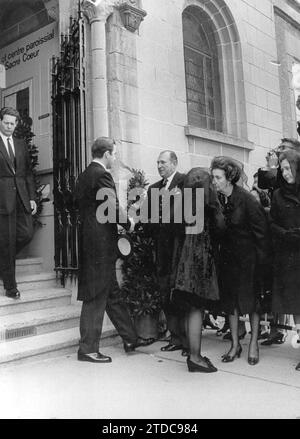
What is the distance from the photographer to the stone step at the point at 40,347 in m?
4.12

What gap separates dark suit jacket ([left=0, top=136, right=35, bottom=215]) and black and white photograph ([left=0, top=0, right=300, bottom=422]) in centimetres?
2

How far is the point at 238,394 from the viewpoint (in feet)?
10.9

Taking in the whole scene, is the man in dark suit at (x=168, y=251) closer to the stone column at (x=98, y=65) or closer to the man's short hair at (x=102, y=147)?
the man's short hair at (x=102, y=147)

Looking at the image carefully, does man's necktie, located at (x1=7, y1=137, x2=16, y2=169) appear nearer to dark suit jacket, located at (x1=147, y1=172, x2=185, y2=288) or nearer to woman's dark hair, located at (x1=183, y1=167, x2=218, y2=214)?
dark suit jacket, located at (x1=147, y1=172, x2=185, y2=288)

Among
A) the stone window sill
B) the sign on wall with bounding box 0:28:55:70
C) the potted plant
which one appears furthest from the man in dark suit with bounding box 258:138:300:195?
the sign on wall with bounding box 0:28:55:70

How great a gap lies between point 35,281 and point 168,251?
6.24 feet

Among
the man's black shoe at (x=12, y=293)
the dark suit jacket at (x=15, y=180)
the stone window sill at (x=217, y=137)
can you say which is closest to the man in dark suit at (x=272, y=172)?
the stone window sill at (x=217, y=137)

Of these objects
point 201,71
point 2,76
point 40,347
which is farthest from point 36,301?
point 201,71

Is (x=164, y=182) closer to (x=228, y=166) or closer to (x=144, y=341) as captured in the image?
(x=228, y=166)

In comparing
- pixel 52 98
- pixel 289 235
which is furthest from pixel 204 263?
pixel 52 98

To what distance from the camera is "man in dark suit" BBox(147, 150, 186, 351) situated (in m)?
4.62

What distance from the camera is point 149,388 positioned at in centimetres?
350
